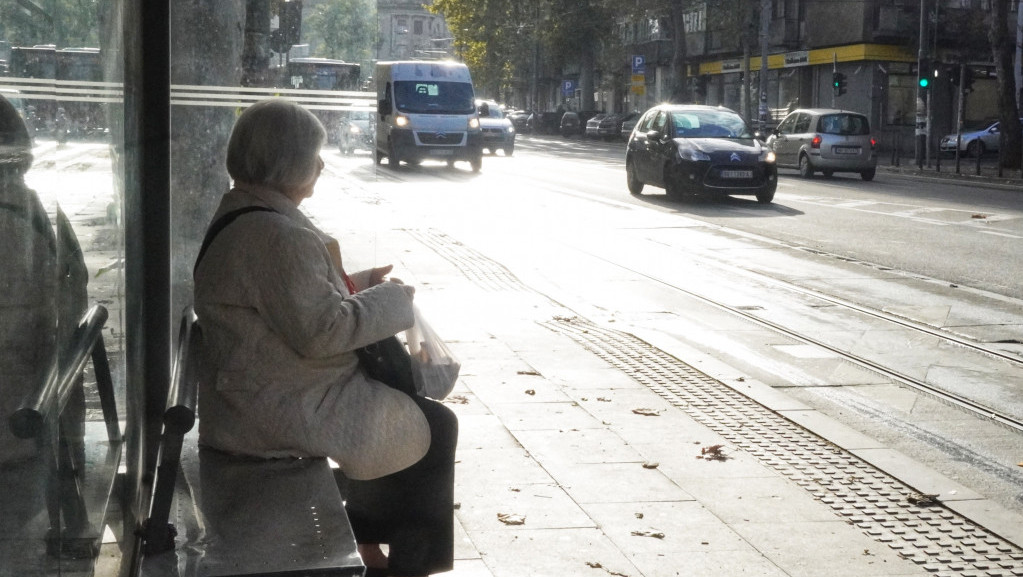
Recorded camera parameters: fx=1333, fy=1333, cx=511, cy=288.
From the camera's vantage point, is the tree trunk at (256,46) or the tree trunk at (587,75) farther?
the tree trunk at (587,75)

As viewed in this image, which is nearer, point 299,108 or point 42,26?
point 42,26

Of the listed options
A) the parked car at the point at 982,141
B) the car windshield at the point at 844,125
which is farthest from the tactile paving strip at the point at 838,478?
the parked car at the point at 982,141

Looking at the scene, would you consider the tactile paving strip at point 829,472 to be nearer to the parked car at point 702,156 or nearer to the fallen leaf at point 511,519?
the fallen leaf at point 511,519

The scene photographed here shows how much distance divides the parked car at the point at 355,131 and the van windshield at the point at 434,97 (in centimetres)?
2706

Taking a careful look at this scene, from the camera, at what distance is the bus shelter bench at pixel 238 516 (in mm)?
3018

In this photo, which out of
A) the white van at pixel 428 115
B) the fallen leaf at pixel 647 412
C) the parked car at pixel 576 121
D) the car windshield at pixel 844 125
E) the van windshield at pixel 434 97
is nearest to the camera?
the fallen leaf at pixel 647 412

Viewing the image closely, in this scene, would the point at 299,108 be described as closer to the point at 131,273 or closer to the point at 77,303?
the point at 131,273

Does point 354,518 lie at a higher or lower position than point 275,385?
lower

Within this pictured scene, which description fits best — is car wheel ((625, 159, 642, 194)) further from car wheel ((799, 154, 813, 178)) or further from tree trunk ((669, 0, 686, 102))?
tree trunk ((669, 0, 686, 102))

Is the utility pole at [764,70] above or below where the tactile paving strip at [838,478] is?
above

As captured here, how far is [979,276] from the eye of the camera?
43.4 feet

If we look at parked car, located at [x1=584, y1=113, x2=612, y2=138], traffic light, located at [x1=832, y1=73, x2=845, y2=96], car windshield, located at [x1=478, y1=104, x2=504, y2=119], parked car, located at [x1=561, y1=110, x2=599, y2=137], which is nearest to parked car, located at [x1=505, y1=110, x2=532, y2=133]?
parked car, located at [x1=561, y1=110, x2=599, y2=137]

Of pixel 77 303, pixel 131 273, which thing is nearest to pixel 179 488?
pixel 131 273

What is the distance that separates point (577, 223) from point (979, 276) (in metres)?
6.68
